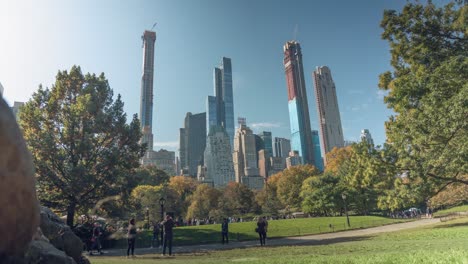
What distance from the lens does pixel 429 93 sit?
1759cm

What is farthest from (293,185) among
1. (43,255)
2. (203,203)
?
(43,255)

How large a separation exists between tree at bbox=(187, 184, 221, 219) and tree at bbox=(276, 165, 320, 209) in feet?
66.1

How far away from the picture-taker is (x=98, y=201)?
2603 centimetres

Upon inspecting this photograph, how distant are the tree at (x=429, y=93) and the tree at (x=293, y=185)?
201 ft

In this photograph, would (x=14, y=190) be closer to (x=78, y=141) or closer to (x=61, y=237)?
(x=61, y=237)

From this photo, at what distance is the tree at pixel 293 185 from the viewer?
3174 inches

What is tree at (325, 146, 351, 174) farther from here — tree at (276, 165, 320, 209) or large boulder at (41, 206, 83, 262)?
large boulder at (41, 206, 83, 262)

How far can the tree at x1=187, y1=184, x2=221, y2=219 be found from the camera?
8300cm

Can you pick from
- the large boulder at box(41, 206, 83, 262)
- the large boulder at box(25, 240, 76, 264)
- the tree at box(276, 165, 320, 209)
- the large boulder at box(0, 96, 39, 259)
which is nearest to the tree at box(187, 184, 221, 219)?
the tree at box(276, 165, 320, 209)

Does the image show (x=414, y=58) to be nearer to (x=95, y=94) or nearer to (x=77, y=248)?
(x=77, y=248)

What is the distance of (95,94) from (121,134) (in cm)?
419

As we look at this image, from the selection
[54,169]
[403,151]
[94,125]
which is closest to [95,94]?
[94,125]

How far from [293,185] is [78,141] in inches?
2623

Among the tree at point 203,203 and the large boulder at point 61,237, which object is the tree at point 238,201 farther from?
the large boulder at point 61,237
